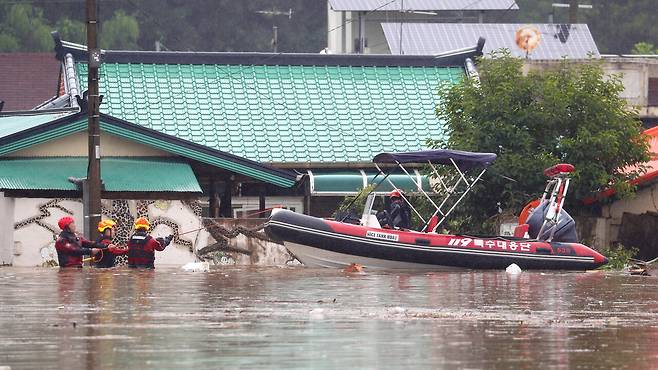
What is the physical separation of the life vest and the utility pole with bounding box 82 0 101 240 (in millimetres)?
2205

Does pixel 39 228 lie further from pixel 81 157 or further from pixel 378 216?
pixel 378 216

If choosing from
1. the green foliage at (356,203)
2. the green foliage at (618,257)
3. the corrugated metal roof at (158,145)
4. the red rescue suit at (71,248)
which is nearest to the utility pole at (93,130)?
the red rescue suit at (71,248)

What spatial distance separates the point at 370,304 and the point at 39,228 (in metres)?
12.4

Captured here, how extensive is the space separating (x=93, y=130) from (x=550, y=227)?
8220mm

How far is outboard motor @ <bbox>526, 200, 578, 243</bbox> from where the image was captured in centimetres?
2875

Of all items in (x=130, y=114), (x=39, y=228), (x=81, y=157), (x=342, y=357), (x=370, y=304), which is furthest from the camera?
(x=130, y=114)

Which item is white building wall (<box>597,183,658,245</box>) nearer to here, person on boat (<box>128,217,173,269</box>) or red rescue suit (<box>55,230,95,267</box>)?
person on boat (<box>128,217,173,269</box>)

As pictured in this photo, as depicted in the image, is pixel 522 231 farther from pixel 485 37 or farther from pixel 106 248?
pixel 485 37

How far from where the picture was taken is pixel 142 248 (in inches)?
1034

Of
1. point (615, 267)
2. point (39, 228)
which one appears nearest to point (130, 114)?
point (39, 228)

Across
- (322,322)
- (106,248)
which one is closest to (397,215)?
(106,248)

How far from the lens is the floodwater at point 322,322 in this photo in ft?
44.0

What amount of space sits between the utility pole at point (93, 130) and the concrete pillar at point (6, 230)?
5.59 ft

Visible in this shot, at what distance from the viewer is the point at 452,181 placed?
106 ft
